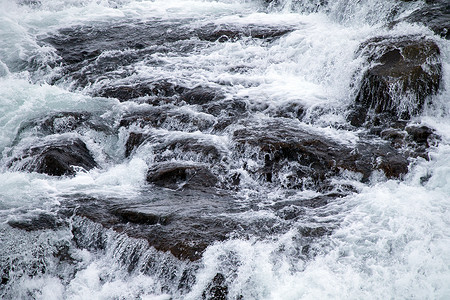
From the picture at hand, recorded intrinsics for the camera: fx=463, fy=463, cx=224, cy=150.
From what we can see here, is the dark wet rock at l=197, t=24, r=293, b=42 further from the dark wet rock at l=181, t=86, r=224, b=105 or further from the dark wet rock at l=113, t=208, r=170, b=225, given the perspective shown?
the dark wet rock at l=113, t=208, r=170, b=225

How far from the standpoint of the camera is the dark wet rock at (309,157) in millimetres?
6668

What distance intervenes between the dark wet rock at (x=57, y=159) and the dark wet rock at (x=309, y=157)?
2.47 metres

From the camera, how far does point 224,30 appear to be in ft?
43.4

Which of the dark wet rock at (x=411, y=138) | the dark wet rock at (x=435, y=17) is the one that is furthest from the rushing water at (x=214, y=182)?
the dark wet rock at (x=435, y=17)

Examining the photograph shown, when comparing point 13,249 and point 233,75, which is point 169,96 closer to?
point 233,75

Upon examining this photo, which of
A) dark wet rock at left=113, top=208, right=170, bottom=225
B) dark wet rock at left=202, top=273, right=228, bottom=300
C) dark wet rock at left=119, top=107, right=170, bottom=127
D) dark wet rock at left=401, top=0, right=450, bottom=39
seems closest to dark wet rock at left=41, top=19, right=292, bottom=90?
dark wet rock at left=119, top=107, right=170, bottom=127

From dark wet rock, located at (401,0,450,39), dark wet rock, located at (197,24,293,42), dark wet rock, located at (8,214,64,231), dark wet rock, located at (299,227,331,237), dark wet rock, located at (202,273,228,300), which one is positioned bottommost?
dark wet rock, located at (202,273,228,300)

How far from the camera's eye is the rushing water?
4.99m

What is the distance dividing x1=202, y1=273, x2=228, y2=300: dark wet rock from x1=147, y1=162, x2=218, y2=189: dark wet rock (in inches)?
76.1

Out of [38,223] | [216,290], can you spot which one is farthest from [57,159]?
[216,290]

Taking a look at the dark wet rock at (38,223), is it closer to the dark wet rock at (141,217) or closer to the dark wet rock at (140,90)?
the dark wet rock at (141,217)

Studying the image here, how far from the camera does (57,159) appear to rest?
23.3 ft

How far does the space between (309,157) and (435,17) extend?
510 centimetres

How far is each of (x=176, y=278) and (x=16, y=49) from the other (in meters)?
10.0
